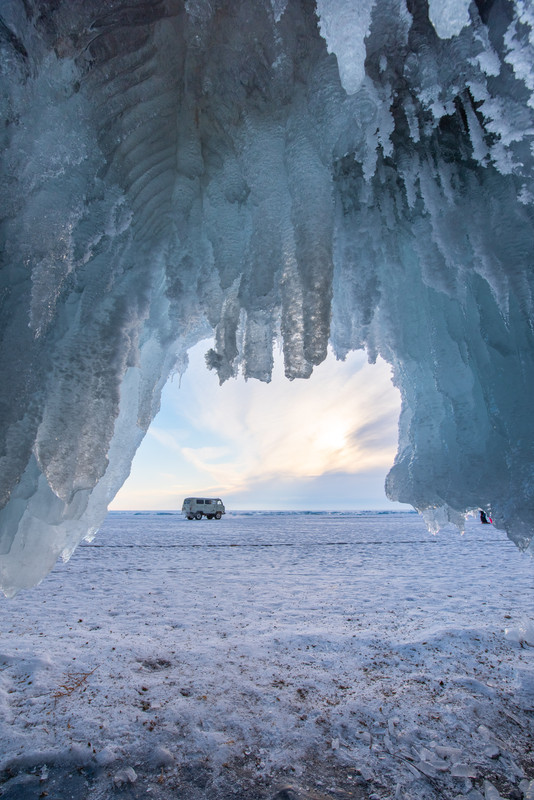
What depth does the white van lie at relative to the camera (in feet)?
104

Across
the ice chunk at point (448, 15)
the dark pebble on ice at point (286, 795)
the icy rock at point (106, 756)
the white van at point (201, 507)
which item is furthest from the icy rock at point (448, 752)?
the white van at point (201, 507)

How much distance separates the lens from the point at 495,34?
210 centimetres

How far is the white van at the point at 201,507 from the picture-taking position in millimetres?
31609

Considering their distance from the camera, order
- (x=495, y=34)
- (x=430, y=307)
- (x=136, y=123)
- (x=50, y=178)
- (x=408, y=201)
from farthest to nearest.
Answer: (x=430, y=307), (x=408, y=201), (x=136, y=123), (x=50, y=178), (x=495, y=34)

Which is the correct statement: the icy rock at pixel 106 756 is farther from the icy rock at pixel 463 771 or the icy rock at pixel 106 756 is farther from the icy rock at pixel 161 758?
the icy rock at pixel 463 771

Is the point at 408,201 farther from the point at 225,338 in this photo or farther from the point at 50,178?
the point at 50,178

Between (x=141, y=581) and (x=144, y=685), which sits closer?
(x=144, y=685)

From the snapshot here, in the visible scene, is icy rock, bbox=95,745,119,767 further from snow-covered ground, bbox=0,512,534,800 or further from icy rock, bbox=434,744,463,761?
icy rock, bbox=434,744,463,761

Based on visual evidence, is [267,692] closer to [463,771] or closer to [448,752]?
[448,752]

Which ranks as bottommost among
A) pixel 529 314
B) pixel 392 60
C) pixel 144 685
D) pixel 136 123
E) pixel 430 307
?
pixel 144 685

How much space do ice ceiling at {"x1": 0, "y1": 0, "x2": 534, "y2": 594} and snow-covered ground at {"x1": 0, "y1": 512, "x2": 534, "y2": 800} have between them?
4.63 feet

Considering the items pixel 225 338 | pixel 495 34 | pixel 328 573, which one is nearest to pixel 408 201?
pixel 495 34

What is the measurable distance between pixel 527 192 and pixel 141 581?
866 centimetres

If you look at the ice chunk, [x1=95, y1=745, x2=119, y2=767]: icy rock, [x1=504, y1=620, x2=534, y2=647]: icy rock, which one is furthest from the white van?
the ice chunk
